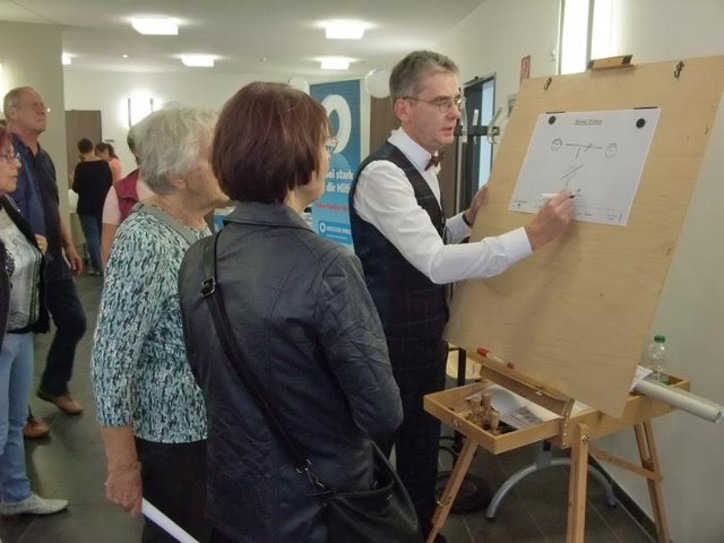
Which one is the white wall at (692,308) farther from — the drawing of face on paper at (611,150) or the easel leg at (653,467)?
the drawing of face on paper at (611,150)

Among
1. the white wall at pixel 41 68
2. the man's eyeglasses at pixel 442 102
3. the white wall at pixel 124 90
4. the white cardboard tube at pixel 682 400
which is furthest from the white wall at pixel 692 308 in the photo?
the white wall at pixel 124 90

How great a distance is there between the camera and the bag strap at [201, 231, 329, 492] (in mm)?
995

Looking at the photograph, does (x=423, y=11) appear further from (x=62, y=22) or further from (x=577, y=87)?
(x=577, y=87)

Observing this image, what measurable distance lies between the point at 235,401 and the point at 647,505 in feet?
6.45

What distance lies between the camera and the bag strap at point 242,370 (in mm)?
995

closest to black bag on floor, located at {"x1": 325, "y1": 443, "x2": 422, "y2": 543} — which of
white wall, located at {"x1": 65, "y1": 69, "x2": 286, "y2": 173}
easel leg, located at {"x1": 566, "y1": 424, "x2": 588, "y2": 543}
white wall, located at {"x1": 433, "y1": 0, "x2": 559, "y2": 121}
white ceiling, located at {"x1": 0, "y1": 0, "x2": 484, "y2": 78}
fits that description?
easel leg, located at {"x1": 566, "y1": 424, "x2": 588, "y2": 543}

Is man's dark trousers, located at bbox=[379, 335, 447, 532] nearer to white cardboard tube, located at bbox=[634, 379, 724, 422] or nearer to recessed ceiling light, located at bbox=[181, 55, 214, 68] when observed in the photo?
white cardboard tube, located at bbox=[634, 379, 724, 422]

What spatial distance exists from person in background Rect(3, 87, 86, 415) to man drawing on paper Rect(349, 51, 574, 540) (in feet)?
6.48

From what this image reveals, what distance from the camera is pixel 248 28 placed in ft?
21.2

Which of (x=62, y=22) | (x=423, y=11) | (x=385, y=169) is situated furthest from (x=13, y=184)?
(x=62, y=22)

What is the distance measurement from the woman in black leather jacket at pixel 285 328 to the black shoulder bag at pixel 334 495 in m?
0.01

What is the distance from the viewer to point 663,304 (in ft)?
7.39

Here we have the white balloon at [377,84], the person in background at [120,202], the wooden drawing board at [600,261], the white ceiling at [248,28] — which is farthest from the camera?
the white ceiling at [248,28]

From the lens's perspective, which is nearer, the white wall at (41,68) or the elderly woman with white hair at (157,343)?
the elderly woman with white hair at (157,343)
